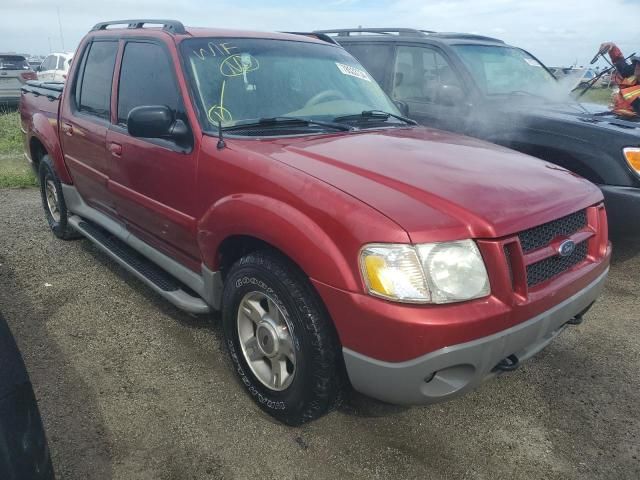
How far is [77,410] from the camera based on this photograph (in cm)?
262

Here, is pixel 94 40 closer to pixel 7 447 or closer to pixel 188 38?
pixel 188 38

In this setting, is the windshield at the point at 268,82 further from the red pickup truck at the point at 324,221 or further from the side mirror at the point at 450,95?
the side mirror at the point at 450,95

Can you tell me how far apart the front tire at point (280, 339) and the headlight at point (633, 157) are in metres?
3.04

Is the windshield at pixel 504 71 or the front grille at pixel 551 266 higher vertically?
the windshield at pixel 504 71

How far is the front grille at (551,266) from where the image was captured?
2191mm

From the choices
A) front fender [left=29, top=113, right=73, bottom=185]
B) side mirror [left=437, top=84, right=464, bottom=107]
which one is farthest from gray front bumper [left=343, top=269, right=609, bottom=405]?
front fender [left=29, top=113, right=73, bottom=185]

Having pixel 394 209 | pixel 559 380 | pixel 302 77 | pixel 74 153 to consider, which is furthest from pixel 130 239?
pixel 559 380

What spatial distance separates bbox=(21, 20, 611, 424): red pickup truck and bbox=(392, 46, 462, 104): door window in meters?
1.59

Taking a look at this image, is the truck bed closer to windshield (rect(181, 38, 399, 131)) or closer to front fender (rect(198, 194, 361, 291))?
windshield (rect(181, 38, 399, 131))

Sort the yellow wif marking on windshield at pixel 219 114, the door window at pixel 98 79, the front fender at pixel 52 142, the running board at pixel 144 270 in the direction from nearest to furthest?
1. the yellow wif marking on windshield at pixel 219 114
2. the running board at pixel 144 270
3. the door window at pixel 98 79
4. the front fender at pixel 52 142

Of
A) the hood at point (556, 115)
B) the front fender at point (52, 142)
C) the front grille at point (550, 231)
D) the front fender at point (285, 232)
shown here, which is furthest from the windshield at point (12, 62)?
the front grille at point (550, 231)

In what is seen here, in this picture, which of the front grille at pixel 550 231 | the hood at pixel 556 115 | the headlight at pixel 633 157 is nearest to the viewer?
the front grille at pixel 550 231

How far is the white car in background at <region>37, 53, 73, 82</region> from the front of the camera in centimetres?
→ 1708

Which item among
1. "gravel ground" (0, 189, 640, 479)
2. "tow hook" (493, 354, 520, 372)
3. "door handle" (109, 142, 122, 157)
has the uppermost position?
"door handle" (109, 142, 122, 157)
